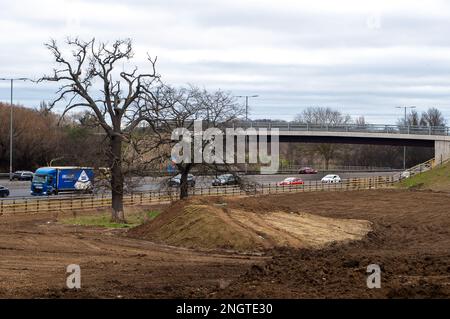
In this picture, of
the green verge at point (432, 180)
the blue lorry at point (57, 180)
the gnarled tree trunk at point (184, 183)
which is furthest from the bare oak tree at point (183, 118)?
the green verge at point (432, 180)

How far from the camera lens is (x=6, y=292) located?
16453 mm

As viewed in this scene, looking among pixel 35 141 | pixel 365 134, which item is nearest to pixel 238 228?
pixel 365 134

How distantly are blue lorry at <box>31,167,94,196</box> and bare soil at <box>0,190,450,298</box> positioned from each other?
18751mm

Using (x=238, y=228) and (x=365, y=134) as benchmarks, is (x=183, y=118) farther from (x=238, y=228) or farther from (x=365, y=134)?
(x=365, y=134)

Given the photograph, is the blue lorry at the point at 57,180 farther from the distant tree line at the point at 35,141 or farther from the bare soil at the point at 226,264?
the distant tree line at the point at 35,141

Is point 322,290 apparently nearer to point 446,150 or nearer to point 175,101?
point 175,101

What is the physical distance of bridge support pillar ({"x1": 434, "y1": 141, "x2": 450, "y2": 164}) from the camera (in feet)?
274

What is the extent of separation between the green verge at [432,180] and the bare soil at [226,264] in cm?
3014

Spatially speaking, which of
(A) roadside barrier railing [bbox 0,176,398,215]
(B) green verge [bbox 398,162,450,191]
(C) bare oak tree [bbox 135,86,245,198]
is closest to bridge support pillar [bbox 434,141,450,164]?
(B) green verge [bbox 398,162,450,191]

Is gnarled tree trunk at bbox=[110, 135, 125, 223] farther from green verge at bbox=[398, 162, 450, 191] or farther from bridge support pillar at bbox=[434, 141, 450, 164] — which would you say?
bridge support pillar at bbox=[434, 141, 450, 164]

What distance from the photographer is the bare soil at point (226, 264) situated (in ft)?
A: 51.8
